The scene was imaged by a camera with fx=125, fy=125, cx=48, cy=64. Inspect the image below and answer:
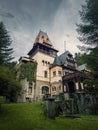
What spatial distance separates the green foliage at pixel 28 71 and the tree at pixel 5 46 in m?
3.52

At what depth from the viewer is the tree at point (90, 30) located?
14062 millimetres

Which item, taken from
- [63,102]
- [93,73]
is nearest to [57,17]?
[93,73]

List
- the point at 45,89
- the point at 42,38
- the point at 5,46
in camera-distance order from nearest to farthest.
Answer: the point at 5,46 < the point at 45,89 < the point at 42,38

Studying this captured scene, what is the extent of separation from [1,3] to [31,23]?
151 inches

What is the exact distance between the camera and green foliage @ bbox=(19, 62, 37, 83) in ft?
92.4

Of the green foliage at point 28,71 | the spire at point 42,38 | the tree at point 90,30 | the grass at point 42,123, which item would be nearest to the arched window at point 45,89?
the green foliage at point 28,71

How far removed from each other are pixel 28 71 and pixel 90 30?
1763 centimetres

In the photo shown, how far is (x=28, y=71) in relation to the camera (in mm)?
28672

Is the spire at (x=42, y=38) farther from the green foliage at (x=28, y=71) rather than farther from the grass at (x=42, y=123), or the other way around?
the grass at (x=42, y=123)

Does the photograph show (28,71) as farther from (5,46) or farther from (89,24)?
(89,24)

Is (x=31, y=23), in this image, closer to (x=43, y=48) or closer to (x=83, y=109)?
(x=83, y=109)

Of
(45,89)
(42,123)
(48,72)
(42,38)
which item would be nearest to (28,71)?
(48,72)

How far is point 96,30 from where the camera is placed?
1488 centimetres

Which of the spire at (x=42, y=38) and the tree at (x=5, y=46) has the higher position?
the spire at (x=42, y=38)
